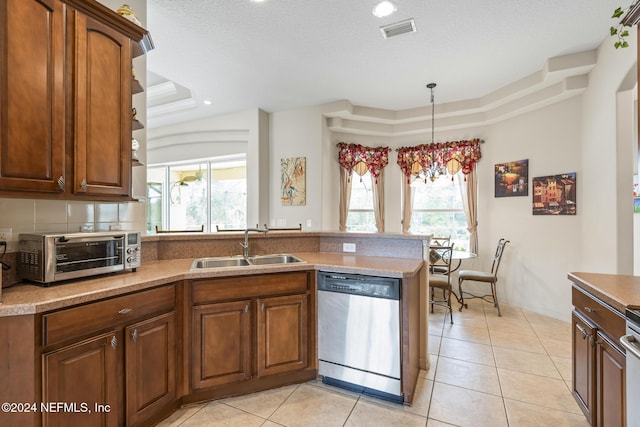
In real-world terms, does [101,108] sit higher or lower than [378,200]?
higher

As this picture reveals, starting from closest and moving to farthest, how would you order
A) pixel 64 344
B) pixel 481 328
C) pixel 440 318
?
pixel 64 344
pixel 481 328
pixel 440 318

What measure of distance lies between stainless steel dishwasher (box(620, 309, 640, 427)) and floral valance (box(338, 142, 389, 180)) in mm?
4029

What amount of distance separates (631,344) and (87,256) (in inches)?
105

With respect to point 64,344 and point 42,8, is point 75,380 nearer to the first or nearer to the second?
point 64,344

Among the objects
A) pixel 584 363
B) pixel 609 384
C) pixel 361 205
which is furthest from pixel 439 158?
pixel 609 384

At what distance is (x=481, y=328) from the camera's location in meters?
3.32

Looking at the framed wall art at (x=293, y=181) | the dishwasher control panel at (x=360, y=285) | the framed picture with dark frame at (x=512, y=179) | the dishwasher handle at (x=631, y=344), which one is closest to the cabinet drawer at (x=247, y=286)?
the dishwasher control panel at (x=360, y=285)

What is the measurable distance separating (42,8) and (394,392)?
3050 mm

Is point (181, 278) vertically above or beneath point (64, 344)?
above

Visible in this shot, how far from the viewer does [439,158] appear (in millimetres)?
4805

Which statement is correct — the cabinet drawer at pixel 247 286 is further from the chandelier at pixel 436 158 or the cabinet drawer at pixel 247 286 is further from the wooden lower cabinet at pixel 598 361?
the chandelier at pixel 436 158

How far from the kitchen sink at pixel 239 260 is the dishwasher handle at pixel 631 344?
1.87 m

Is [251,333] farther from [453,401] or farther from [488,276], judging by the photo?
[488,276]

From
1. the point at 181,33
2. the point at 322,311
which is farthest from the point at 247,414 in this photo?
the point at 181,33
